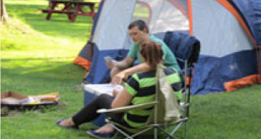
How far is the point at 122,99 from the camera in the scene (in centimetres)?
423

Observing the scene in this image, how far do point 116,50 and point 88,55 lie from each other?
1293 millimetres

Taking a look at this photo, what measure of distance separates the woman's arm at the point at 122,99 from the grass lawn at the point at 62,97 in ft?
1.88

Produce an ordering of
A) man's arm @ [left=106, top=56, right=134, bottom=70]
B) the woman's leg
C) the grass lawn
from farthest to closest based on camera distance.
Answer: man's arm @ [left=106, top=56, right=134, bottom=70]
the grass lawn
the woman's leg

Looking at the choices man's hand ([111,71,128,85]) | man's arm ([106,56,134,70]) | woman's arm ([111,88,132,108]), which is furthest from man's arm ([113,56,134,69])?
woman's arm ([111,88,132,108])

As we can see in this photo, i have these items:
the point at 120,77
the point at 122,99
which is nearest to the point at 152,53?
the point at 122,99

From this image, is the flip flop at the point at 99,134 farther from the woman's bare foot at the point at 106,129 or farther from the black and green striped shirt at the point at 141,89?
the black and green striped shirt at the point at 141,89

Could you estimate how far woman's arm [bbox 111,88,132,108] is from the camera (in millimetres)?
4211

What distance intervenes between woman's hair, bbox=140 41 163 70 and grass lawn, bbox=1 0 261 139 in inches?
35.3

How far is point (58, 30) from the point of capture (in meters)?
15.0

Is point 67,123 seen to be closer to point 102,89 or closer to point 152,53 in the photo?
point 102,89

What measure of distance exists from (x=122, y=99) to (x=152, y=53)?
433 millimetres

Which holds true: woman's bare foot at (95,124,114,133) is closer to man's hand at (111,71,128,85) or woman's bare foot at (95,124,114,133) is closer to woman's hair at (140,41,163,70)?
man's hand at (111,71,128,85)

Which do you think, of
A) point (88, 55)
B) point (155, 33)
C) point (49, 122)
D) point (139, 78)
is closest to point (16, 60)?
point (88, 55)

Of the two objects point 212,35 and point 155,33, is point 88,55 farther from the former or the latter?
point 212,35
